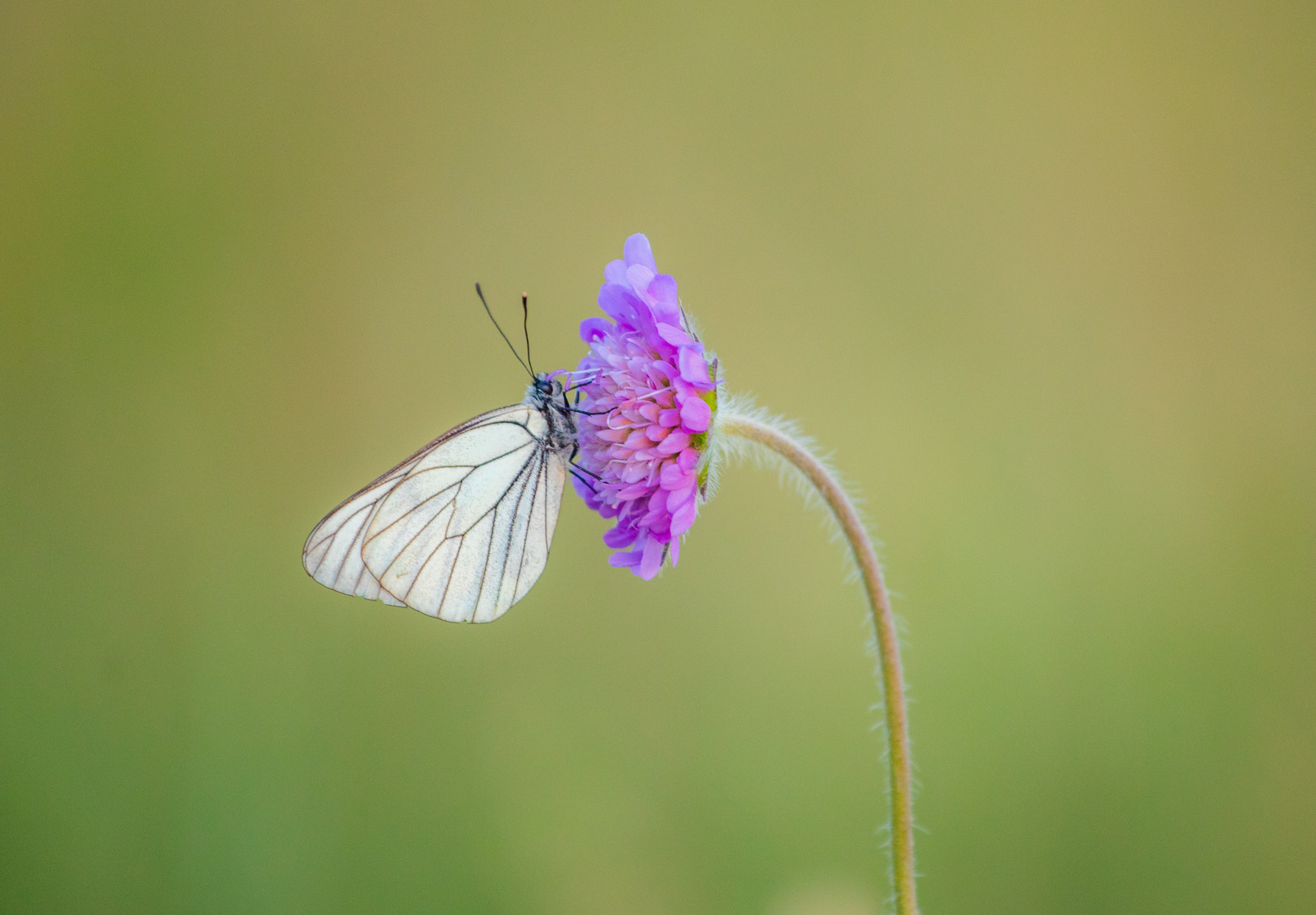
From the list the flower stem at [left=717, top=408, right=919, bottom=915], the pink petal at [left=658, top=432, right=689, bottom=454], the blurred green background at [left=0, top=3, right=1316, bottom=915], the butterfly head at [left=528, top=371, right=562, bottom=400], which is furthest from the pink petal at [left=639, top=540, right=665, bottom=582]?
the blurred green background at [left=0, top=3, right=1316, bottom=915]

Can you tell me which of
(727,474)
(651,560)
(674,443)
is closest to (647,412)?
(674,443)

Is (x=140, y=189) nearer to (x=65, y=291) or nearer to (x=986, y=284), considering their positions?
(x=65, y=291)

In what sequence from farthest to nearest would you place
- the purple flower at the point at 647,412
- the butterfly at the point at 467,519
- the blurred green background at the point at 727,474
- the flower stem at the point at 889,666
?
the blurred green background at the point at 727,474, the butterfly at the point at 467,519, the purple flower at the point at 647,412, the flower stem at the point at 889,666

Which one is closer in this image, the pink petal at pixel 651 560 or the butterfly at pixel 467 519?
the pink petal at pixel 651 560

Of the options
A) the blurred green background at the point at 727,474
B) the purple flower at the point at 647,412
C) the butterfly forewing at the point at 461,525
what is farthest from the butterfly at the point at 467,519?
the blurred green background at the point at 727,474

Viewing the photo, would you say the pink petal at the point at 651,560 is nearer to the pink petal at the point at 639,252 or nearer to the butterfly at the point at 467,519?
the butterfly at the point at 467,519

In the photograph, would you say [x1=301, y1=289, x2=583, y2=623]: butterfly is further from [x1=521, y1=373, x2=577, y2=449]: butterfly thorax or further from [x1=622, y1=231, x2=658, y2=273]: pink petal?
[x1=622, y1=231, x2=658, y2=273]: pink petal
